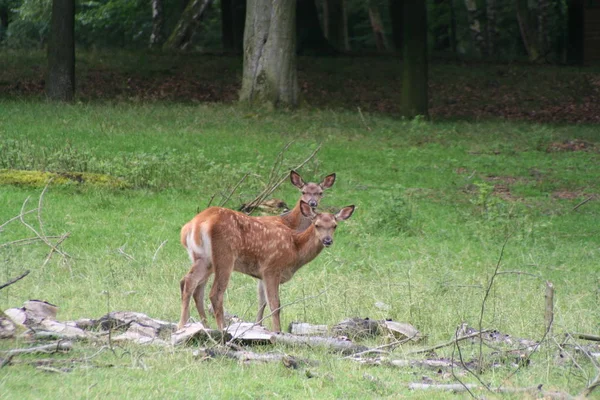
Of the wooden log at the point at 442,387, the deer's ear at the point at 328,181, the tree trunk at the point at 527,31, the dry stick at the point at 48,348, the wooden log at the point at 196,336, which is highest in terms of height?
the tree trunk at the point at 527,31

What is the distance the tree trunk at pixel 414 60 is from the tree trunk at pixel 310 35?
8.45 m

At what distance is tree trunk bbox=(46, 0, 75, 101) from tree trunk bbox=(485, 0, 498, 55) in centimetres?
1702

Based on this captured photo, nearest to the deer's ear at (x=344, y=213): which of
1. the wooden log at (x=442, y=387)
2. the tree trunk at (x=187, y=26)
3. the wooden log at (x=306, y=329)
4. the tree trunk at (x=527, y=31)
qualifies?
the wooden log at (x=306, y=329)

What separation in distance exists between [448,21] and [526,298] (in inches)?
1268

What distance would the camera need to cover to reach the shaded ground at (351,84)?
1035 inches

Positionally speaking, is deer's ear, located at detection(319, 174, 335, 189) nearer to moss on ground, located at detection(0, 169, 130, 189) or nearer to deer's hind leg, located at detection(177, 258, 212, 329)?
deer's hind leg, located at detection(177, 258, 212, 329)

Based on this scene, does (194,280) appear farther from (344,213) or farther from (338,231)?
(338,231)

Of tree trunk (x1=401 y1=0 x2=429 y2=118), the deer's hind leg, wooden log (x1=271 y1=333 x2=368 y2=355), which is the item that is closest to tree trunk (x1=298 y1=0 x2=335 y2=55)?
tree trunk (x1=401 y1=0 x2=429 y2=118)

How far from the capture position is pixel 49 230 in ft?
43.0

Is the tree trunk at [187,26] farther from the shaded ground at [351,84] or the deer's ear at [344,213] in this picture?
the deer's ear at [344,213]

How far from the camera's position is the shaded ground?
86.3 feet

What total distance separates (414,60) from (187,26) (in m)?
11.8

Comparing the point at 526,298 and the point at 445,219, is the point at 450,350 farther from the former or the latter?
the point at 445,219

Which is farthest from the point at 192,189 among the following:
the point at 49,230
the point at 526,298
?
the point at 526,298
